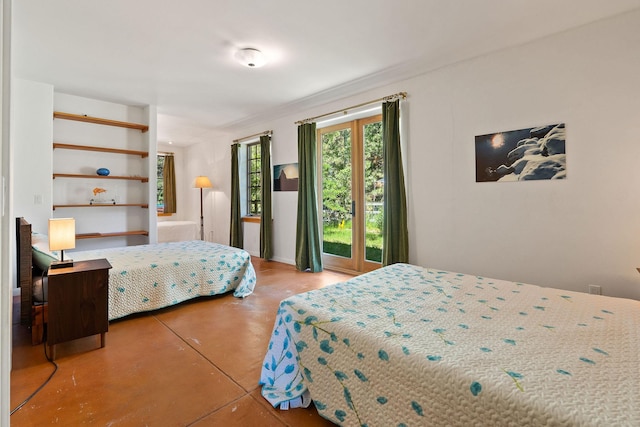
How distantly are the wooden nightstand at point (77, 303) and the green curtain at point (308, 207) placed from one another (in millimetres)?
2793

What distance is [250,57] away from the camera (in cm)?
313

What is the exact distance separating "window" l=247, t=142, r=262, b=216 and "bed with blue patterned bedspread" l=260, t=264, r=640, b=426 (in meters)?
4.45

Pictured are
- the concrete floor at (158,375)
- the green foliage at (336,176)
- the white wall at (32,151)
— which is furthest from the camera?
the green foliage at (336,176)

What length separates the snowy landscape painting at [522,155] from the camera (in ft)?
8.98

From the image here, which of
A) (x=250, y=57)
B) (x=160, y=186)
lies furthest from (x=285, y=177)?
(x=160, y=186)

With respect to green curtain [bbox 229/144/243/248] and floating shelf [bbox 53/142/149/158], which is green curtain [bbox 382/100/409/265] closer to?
green curtain [bbox 229/144/243/248]

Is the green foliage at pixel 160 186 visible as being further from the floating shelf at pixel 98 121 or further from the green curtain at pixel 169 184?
the floating shelf at pixel 98 121

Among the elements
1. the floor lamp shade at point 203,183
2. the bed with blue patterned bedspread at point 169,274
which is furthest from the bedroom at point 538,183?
the floor lamp shade at point 203,183

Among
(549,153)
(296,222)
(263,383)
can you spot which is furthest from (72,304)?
(549,153)

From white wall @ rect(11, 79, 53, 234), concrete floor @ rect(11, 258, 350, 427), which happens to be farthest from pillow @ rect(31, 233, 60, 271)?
white wall @ rect(11, 79, 53, 234)

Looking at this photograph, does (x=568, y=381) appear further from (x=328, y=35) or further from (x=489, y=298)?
(x=328, y=35)

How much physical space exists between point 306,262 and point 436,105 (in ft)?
9.31

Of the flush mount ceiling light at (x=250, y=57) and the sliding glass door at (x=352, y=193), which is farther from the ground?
the flush mount ceiling light at (x=250, y=57)

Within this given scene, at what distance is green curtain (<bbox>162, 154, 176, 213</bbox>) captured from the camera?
25.8 feet
